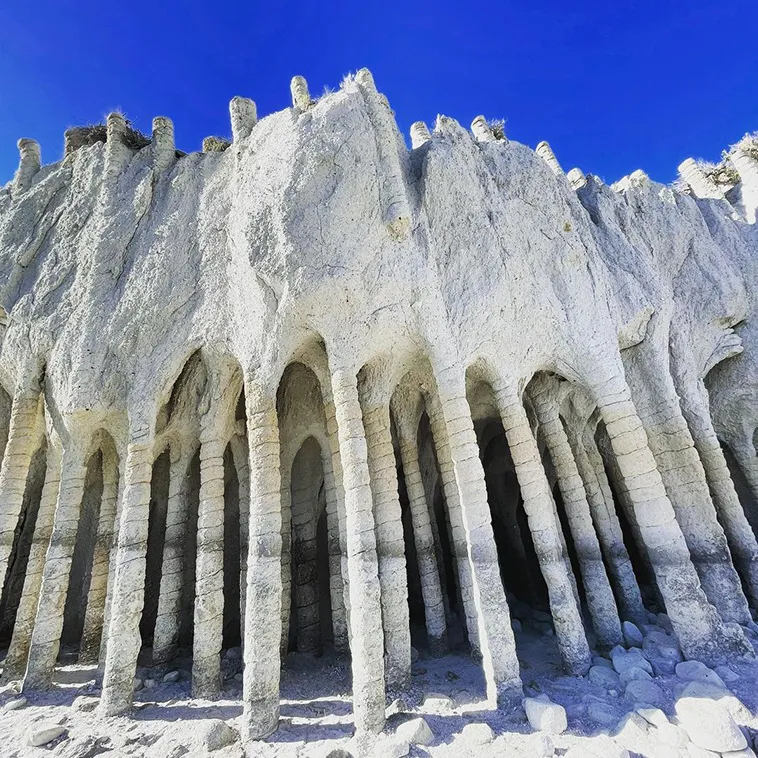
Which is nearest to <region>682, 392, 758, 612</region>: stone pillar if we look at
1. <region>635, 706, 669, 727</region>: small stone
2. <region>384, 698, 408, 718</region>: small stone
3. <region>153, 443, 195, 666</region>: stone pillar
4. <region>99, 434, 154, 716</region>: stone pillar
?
<region>635, 706, 669, 727</region>: small stone

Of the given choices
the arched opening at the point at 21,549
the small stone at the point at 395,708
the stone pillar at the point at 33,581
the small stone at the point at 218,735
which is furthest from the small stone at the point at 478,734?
the arched opening at the point at 21,549

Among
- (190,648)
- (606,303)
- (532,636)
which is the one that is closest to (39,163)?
(190,648)

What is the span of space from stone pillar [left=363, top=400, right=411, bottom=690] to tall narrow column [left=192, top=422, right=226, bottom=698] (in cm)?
321

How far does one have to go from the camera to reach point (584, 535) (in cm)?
1018

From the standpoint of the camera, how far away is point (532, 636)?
10.9 metres

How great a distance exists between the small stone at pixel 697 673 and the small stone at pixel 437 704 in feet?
12.6

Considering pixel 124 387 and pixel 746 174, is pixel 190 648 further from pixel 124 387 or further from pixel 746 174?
pixel 746 174

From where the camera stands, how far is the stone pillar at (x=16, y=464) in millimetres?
9673

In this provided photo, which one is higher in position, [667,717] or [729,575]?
[729,575]

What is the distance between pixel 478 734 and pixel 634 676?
123 inches

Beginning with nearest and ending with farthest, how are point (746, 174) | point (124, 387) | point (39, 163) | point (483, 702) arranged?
1. point (483, 702)
2. point (124, 387)
3. point (39, 163)
4. point (746, 174)

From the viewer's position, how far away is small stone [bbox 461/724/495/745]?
5.66m

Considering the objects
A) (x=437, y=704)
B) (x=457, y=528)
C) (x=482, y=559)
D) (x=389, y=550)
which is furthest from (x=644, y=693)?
(x=389, y=550)

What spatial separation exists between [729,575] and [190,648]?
13.1 meters
